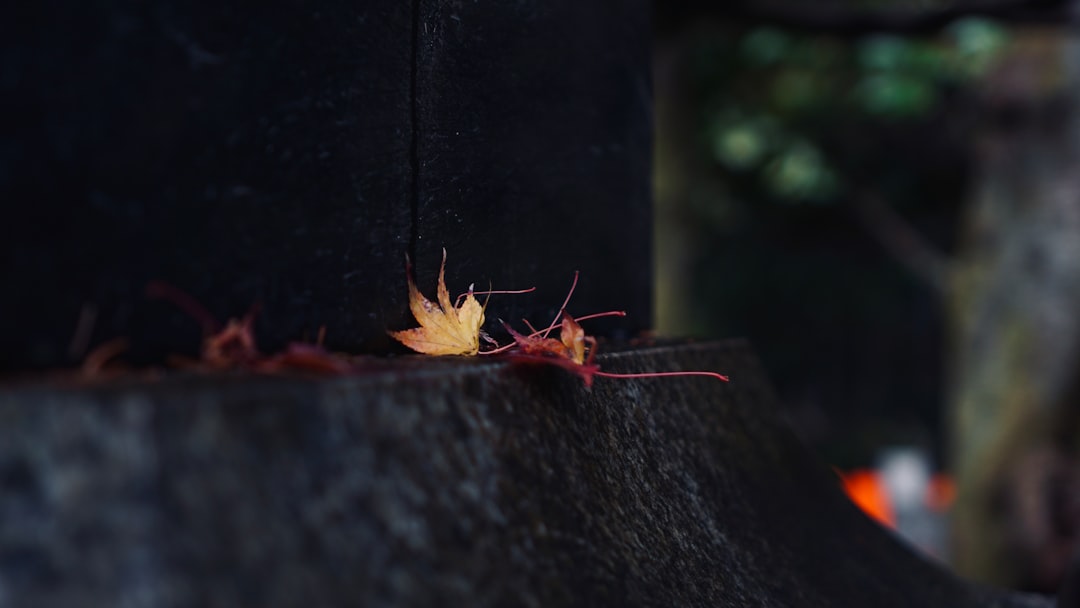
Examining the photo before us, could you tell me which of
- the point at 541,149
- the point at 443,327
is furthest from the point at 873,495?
the point at 443,327

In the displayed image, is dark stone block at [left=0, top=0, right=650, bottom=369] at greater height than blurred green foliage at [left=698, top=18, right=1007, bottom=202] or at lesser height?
lesser

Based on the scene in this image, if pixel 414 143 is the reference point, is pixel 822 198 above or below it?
above

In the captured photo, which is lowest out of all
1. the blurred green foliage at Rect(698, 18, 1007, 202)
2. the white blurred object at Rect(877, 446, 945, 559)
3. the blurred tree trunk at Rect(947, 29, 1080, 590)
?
the white blurred object at Rect(877, 446, 945, 559)

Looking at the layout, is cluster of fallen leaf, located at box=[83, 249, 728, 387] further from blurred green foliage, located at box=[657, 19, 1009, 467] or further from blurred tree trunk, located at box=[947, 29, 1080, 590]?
blurred tree trunk, located at box=[947, 29, 1080, 590]

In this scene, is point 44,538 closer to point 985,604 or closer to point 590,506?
point 590,506

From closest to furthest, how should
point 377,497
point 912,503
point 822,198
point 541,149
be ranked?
point 377,497 < point 541,149 < point 912,503 < point 822,198

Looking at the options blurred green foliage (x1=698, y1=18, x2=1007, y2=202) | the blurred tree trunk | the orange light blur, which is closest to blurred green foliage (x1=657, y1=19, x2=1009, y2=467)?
blurred green foliage (x1=698, y1=18, x2=1007, y2=202)

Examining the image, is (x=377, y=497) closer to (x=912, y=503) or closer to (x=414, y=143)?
(x=414, y=143)
